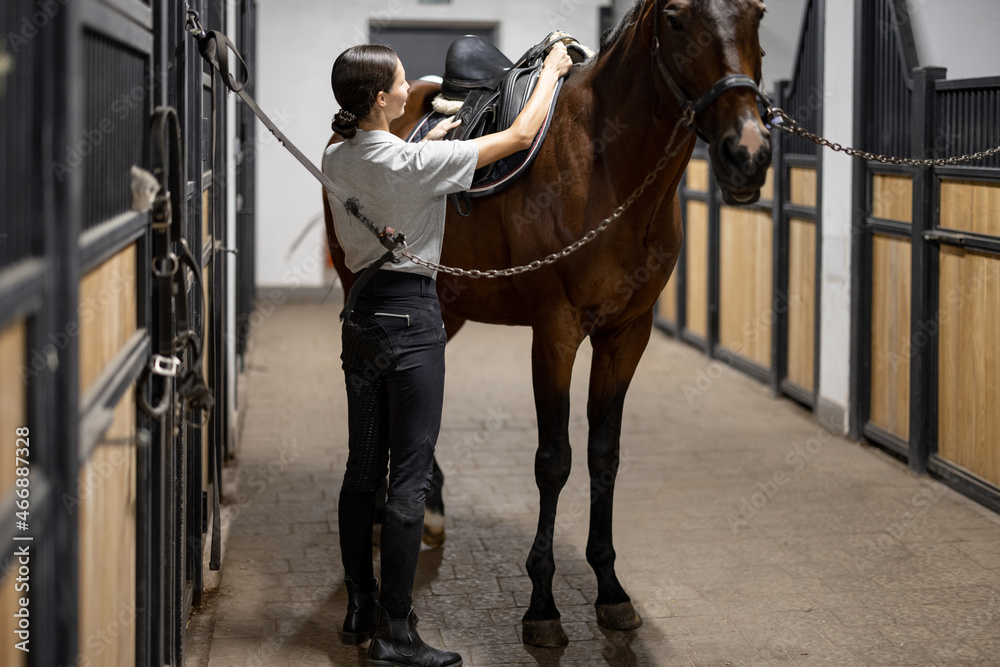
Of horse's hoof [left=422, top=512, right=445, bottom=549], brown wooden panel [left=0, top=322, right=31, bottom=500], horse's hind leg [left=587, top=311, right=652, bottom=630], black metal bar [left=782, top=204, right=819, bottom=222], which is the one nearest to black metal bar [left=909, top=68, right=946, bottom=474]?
black metal bar [left=782, top=204, right=819, bottom=222]

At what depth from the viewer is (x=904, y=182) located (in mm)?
4621

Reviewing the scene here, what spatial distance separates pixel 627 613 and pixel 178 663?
126cm

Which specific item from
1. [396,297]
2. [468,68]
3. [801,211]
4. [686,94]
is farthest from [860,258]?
[396,297]

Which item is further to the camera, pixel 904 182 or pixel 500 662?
pixel 904 182

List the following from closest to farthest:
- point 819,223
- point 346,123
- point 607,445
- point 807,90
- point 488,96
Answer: point 346,123
point 607,445
point 488,96
point 819,223
point 807,90

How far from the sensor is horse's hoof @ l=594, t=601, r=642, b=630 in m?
2.97

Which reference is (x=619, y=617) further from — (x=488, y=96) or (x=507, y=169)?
(x=488, y=96)

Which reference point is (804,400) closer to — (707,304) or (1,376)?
(707,304)

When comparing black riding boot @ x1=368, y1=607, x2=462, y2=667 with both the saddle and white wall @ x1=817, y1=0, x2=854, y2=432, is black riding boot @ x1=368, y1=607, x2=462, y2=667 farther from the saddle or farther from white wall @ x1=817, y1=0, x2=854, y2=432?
white wall @ x1=817, y1=0, x2=854, y2=432

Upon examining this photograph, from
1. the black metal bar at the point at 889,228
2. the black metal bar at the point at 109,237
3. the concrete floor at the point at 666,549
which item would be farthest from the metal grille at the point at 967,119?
the black metal bar at the point at 109,237

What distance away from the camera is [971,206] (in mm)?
4094

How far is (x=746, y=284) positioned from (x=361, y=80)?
4.61 meters

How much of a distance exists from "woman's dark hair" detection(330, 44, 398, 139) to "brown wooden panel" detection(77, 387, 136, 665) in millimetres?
901

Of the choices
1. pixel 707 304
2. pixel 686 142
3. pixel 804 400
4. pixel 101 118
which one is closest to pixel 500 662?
pixel 686 142
